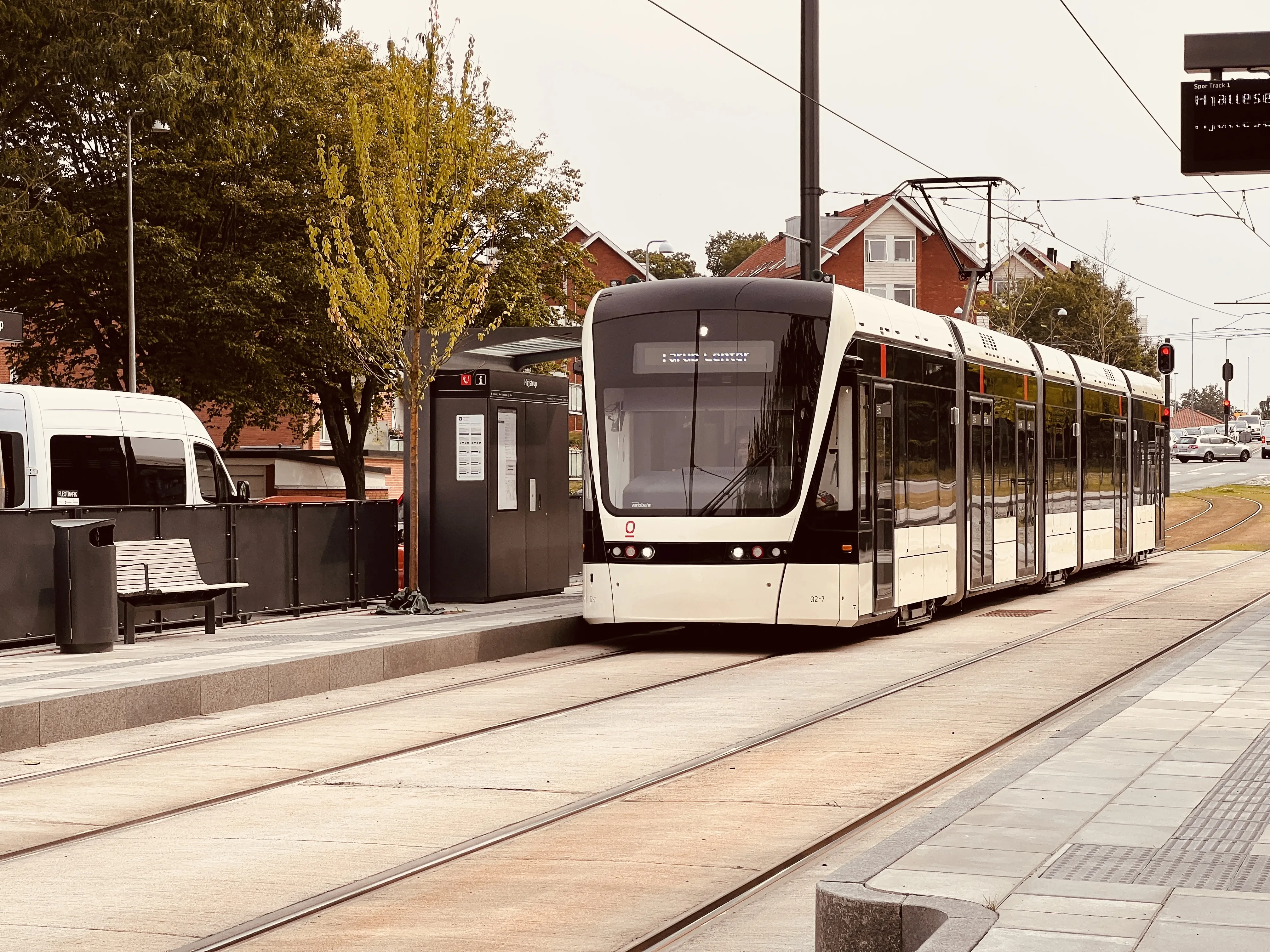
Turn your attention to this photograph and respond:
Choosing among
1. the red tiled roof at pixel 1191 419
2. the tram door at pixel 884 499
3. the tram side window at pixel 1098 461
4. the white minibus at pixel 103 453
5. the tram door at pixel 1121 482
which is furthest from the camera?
the red tiled roof at pixel 1191 419

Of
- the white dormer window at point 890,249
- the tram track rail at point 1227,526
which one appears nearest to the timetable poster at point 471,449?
the tram track rail at point 1227,526

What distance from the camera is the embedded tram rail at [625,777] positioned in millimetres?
6574

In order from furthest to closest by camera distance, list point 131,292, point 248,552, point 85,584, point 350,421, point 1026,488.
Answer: point 350,421, point 131,292, point 1026,488, point 248,552, point 85,584

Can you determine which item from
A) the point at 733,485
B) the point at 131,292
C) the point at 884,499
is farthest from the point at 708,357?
the point at 131,292

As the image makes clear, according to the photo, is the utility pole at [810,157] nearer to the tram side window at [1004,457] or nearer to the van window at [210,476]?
the tram side window at [1004,457]

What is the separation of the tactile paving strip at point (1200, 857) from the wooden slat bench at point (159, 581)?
10.0 metres

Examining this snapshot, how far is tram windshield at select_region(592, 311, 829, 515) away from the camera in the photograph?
15859 mm

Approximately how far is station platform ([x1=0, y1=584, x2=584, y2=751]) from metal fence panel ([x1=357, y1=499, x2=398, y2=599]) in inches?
21.0

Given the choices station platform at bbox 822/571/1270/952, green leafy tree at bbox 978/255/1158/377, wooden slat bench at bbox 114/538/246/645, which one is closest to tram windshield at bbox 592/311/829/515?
wooden slat bench at bbox 114/538/246/645

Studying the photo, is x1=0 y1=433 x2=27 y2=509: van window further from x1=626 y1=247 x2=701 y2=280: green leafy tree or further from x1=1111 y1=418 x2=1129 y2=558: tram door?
x1=626 y1=247 x2=701 y2=280: green leafy tree

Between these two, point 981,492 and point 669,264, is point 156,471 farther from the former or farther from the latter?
point 669,264

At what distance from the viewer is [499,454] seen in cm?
1912

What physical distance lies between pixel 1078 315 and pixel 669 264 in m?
31.2

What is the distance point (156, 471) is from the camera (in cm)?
1952
